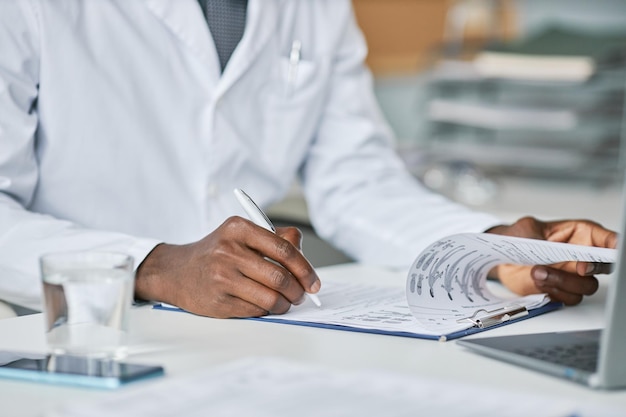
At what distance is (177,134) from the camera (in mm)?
1738

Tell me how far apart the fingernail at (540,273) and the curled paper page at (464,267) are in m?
0.03

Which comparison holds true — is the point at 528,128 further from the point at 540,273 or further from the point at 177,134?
the point at 540,273

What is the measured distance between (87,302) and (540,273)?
25.4 inches

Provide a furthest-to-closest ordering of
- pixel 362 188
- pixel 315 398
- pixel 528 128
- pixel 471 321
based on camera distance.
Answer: pixel 528 128 → pixel 362 188 → pixel 471 321 → pixel 315 398

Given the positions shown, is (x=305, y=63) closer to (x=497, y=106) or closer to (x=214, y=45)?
(x=214, y=45)

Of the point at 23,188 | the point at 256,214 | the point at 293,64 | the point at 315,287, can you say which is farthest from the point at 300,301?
the point at 293,64

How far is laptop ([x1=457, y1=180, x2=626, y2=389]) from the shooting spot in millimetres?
839

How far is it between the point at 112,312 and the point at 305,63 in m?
1.10

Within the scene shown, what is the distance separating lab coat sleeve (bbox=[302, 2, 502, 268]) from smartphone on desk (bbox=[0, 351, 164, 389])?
795 millimetres

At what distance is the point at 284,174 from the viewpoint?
1936mm

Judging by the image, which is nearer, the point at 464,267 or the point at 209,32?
the point at 464,267

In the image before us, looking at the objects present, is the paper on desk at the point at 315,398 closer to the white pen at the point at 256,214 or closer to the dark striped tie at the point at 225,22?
the white pen at the point at 256,214

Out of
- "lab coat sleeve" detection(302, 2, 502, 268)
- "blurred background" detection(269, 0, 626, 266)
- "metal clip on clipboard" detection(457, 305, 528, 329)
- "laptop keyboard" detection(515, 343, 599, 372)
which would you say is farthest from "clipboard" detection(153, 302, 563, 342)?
"blurred background" detection(269, 0, 626, 266)

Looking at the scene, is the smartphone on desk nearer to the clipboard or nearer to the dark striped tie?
the clipboard
